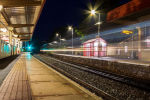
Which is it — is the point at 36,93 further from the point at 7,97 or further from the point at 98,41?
the point at 98,41

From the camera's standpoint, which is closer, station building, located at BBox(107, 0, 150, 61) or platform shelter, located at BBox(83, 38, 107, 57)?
station building, located at BBox(107, 0, 150, 61)

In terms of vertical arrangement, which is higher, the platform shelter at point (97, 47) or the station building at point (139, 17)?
the station building at point (139, 17)

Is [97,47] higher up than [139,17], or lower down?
lower down

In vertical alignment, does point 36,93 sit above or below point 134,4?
below

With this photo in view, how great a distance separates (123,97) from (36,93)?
3.32m

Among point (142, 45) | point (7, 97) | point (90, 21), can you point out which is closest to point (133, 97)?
point (7, 97)

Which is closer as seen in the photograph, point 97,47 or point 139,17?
point 139,17

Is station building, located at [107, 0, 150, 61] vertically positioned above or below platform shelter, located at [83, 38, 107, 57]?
above

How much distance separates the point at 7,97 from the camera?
4340 millimetres

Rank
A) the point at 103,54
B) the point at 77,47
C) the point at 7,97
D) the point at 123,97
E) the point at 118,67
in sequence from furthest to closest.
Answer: the point at 77,47, the point at 103,54, the point at 118,67, the point at 123,97, the point at 7,97

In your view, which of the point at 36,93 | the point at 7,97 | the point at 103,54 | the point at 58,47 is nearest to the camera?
the point at 7,97

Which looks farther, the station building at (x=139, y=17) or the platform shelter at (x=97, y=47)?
the platform shelter at (x=97, y=47)

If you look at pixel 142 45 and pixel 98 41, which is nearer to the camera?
pixel 142 45

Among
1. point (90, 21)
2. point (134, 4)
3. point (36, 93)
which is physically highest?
point (90, 21)
